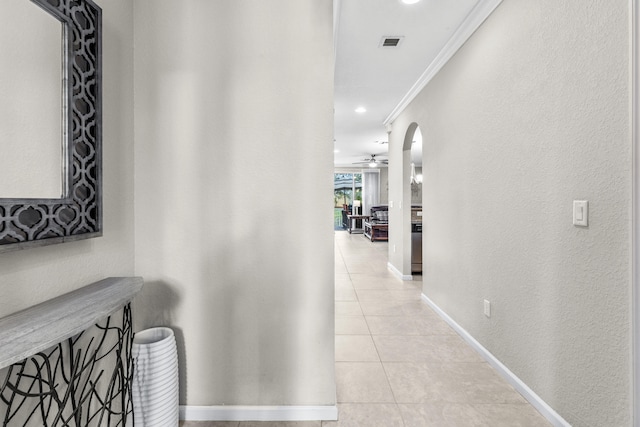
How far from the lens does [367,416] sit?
176 cm

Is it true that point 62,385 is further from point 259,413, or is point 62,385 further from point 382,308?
point 382,308

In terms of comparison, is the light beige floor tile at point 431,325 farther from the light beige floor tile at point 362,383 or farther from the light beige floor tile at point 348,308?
the light beige floor tile at point 362,383

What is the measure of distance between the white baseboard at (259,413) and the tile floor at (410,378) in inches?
1.1

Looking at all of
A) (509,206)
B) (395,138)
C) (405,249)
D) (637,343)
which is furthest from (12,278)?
(395,138)

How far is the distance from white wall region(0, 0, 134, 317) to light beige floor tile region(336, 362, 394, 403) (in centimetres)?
144

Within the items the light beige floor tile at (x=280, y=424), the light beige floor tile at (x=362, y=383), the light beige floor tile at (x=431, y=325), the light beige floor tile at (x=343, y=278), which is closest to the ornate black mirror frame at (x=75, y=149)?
the light beige floor tile at (x=280, y=424)

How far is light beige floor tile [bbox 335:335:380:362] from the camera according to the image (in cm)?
240

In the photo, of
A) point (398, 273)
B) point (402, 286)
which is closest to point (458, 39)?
point (402, 286)

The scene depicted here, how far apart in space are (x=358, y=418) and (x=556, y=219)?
1489mm

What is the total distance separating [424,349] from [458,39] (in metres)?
2.55

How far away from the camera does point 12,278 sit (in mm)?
1017

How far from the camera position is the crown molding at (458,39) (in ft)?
7.37

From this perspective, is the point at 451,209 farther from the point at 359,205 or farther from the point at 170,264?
the point at 359,205

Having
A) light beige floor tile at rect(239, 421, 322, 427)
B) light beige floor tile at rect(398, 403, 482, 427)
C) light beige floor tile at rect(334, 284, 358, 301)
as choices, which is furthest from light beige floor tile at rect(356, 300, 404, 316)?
light beige floor tile at rect(239, 421, 322, 427)
